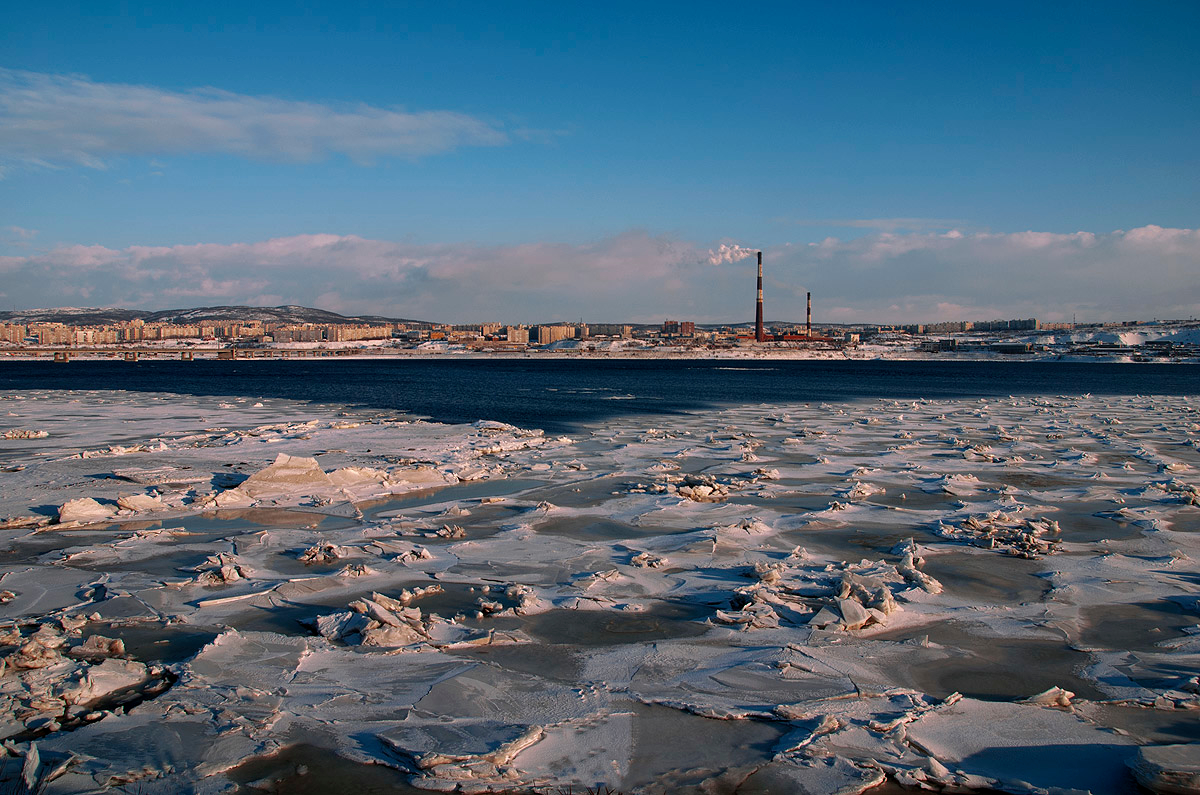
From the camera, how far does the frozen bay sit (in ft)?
15.6

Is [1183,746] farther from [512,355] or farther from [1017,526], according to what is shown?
[512,355]

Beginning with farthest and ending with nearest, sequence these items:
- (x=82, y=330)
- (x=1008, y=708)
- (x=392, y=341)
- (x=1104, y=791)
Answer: (x=392, y=341), (x=82, y=330), (x=1008, y=708), (x=1104, y=791)

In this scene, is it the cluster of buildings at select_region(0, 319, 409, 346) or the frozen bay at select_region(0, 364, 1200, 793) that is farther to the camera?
the cluster of buildings at select_region(0, 319, 409, 346)

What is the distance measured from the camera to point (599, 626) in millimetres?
7023

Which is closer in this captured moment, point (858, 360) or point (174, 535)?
point (174, 535)

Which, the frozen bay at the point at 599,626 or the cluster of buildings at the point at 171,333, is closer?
the frozen bay at the point at 599,626

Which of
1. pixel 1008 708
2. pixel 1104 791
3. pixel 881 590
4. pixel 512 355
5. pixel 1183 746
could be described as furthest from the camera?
pixel 512 355

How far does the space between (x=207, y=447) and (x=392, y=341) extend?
160681 mm

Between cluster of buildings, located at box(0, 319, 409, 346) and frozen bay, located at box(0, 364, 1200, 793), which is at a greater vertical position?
cluster of buildings, located at box(0, 319, 409, 346)

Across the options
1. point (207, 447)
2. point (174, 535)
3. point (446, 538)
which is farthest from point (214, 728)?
point (207, 447)

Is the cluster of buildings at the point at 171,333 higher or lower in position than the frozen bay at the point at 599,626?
higher

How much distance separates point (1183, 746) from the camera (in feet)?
15.6

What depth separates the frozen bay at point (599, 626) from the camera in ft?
15.6

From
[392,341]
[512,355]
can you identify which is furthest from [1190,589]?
[392,341]
